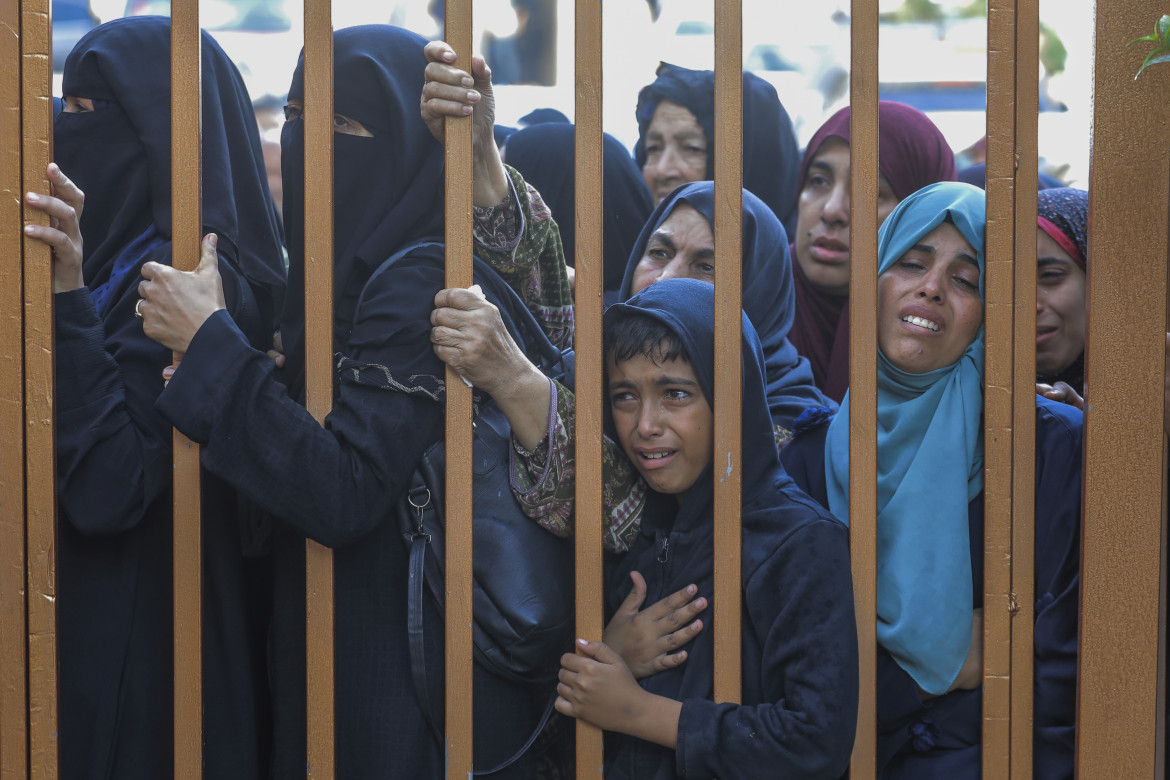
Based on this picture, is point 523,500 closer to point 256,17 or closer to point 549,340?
point 549,340

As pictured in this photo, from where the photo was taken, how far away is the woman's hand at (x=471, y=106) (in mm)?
1597

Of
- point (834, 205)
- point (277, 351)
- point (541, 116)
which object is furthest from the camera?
point (541, 116)

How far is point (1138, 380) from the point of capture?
1.60 m

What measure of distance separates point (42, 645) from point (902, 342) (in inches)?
56.3

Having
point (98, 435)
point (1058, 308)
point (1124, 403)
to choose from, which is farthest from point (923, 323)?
point (98, 435)

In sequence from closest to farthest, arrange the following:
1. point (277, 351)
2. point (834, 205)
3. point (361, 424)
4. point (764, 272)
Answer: point (361, 424) → point (277, 351) → point (764, 272) → point (834, 205)

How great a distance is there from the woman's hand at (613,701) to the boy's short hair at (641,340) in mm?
460

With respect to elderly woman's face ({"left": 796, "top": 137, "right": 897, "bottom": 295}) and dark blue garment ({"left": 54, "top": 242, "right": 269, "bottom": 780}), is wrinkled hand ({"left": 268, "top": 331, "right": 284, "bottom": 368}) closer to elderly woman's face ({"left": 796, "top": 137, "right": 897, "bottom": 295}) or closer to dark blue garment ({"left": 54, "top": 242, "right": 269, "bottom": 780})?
dark blue garment ({"left": 54, "top": 242, "right": 269, "bottom": 780})

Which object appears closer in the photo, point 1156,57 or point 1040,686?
point 1156,57

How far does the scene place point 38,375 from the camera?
161 centimetres

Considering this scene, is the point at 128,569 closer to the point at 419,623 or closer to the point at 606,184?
the point at 419,623

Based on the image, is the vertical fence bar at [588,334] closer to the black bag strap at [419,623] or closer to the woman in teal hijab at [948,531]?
the black bag strap at [419,623]

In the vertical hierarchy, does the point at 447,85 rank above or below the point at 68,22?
below

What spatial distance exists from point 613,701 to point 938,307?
0.82 meters
